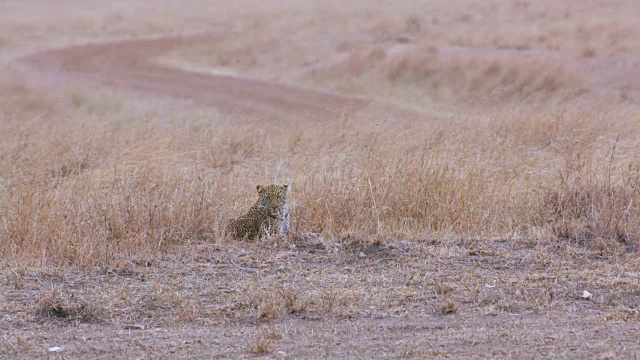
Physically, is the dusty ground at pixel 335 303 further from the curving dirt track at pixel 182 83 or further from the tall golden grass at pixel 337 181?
the curving dirt track at pixel 182 83

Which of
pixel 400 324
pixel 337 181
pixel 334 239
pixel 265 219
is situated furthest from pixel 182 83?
pixel 400 324

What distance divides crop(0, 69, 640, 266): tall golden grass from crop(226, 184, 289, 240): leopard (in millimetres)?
179

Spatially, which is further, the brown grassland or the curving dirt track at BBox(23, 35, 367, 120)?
the curving dirt track at BBox(23, 35, 367, 120)

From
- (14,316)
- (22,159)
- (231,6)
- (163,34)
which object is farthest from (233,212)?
(231,6)

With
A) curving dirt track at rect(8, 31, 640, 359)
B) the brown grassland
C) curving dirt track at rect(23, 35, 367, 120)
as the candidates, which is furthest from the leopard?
curving dirt track at rect(23, 35, 367, 120)

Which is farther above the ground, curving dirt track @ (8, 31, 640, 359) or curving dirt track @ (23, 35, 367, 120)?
curving dirt track @ (23, 35, 367, 120)

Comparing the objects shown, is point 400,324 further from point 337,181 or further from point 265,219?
point 337,181

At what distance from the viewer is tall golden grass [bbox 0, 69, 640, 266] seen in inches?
269

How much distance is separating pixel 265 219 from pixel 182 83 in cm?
1749

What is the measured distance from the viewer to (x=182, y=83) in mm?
23750

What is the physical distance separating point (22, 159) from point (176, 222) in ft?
13.1

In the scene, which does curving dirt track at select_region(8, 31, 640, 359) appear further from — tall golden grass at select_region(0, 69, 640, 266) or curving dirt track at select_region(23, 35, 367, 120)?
curving dirt track at select_region(23, 35, 367, 120)

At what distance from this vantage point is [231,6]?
7350 centimetres

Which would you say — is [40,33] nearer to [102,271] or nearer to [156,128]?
[156,128]
